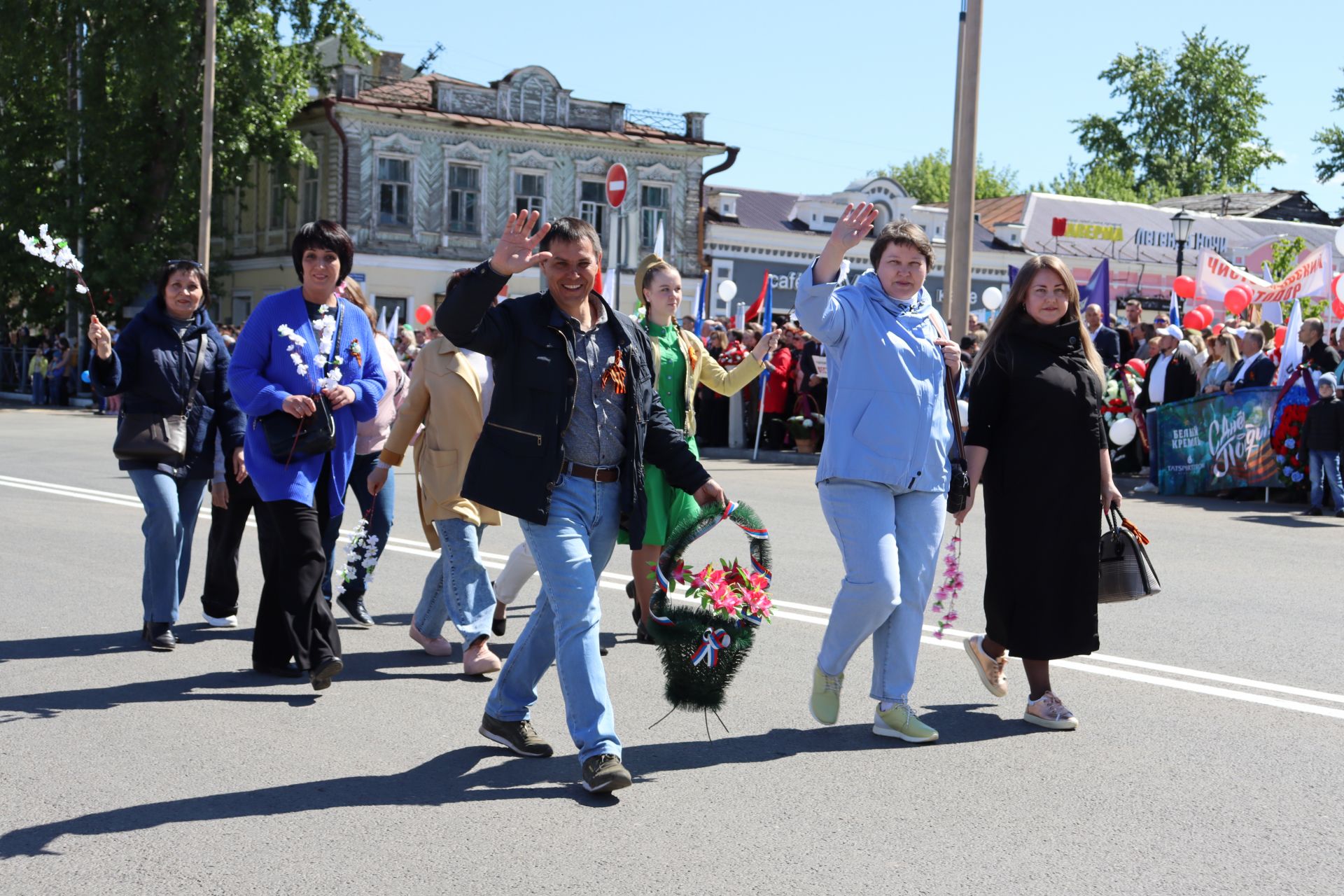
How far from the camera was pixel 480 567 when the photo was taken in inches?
273

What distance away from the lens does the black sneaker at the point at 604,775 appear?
488 centimetres

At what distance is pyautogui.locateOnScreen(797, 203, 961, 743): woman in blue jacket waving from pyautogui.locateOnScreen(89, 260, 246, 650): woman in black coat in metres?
3.04

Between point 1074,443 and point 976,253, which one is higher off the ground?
point 976,253

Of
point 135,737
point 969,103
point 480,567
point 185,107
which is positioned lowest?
point 135,737

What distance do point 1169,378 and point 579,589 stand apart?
521 inches

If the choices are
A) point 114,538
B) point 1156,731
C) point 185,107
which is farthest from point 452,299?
point 185,107

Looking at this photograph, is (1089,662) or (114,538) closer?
(1089,662)

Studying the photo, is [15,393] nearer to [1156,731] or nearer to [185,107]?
[185,107]

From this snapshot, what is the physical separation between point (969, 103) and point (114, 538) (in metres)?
10.2

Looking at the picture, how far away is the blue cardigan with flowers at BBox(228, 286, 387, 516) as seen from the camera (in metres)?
6.27

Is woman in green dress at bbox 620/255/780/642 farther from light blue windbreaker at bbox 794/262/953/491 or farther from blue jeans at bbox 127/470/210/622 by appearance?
blue jeans at bbox 127/470/210/622

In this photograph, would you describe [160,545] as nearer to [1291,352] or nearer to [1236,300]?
[1291,352]

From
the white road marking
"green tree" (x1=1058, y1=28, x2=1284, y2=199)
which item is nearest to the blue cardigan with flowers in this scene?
the white road marking

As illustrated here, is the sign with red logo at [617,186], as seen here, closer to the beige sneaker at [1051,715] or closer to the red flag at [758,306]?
the red flag at [758,306]
